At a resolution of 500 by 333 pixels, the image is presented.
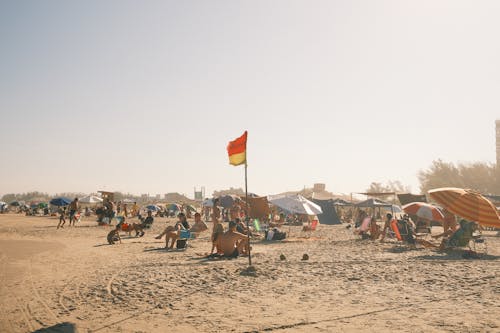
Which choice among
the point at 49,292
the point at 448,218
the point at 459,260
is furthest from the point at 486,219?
the point at 49,292

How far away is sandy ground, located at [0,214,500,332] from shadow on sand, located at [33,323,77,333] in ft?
0.04

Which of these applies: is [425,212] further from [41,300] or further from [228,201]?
[41,300]

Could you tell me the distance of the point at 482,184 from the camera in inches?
2265

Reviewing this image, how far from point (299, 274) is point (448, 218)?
25.9 ft

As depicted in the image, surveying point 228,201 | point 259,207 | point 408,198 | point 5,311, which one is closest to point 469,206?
point 259,207

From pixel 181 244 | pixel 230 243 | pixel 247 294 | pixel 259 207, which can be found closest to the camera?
pixel 247 294

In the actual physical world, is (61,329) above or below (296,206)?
below

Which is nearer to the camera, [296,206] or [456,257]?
[456,257]

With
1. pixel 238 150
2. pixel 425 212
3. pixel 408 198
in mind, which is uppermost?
pixel 238 150

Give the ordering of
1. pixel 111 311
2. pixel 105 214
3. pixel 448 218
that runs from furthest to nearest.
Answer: pixel 105 214, pixel 448 218, pixel 111 311

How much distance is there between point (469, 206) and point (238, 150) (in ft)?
23.1

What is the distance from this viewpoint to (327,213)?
1145 inches

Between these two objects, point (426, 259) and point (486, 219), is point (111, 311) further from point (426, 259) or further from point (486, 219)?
point (486, 219)

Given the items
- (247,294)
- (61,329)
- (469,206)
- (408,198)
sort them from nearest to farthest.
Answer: (61,329) < (247,294) < (469,206) < (408,198)
